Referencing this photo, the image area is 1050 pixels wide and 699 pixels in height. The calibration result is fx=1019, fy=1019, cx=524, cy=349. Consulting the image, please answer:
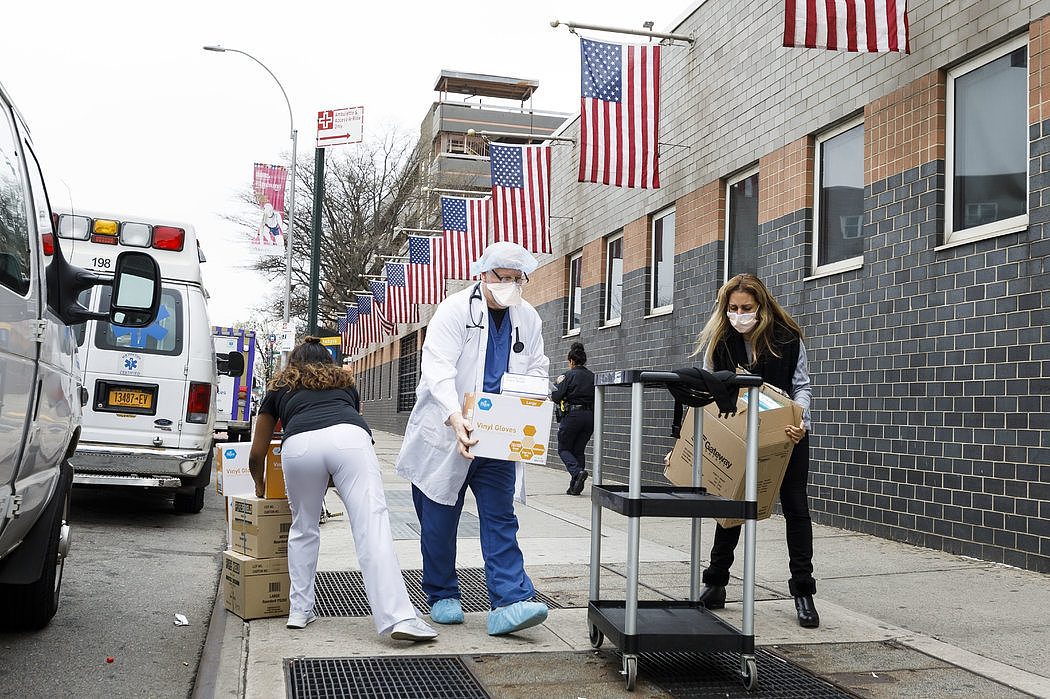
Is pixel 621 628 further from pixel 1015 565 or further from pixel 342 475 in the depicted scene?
pixel 1015 565

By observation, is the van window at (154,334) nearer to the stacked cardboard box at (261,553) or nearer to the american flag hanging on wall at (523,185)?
the stacked cardboard box at (261,553)

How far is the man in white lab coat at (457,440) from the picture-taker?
4.98m

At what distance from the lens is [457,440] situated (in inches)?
193

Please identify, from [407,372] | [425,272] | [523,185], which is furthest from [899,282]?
[407,372]

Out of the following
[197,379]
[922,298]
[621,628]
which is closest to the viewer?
[621,628]

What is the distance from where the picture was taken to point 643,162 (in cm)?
1259

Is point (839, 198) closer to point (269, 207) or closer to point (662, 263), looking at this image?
point (662, 263)

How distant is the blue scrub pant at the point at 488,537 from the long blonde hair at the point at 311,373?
2.42 feet

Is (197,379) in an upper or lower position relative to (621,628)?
upper

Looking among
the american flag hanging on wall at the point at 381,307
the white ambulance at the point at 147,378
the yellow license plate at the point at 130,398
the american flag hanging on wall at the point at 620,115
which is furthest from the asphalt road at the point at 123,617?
the american flag hanging on wall at the point at 381,307

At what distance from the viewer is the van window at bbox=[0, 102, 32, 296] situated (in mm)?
3795

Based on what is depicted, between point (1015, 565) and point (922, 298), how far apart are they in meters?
2.29

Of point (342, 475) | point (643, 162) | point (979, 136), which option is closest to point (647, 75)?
point (643, 162)

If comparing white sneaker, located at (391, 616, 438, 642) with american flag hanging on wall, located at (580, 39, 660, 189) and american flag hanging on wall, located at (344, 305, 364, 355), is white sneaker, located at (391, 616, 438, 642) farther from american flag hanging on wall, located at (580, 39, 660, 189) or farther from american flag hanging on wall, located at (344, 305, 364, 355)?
american flag hanging on wall, located at (344, 305, 364, 355)
